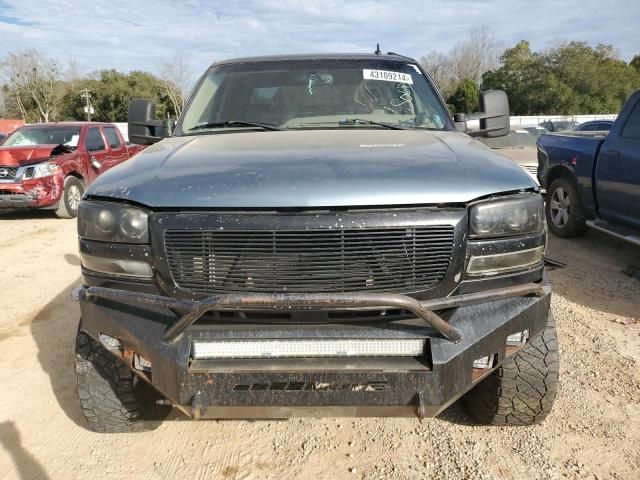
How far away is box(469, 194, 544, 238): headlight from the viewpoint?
2.06 m

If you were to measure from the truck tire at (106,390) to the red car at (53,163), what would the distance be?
730cm

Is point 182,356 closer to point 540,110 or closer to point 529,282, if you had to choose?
point 529,282

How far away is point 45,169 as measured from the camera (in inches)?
348

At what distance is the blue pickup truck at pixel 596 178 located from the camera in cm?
519

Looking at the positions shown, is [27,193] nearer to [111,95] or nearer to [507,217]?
[507,217]

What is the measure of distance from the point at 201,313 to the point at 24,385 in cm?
203

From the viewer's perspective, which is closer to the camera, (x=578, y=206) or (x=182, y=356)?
(x=182, y=356)

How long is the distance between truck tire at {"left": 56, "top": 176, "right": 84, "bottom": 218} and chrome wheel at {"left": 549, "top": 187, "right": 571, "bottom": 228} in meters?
7.76

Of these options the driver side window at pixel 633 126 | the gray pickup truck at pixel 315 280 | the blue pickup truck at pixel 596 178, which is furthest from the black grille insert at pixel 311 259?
the driver side window at pixel 633 126

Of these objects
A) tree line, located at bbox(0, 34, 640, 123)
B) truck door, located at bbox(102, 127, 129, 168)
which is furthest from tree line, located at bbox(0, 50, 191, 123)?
truck door, located at bbox(102, 127, 129, 168)

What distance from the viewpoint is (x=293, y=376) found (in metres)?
2.01

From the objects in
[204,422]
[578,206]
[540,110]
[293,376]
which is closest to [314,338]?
[293,376]

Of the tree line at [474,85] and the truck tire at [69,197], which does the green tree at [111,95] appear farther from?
the truck tire at [69,197]

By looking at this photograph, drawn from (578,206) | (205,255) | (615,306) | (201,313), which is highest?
(205,255)
